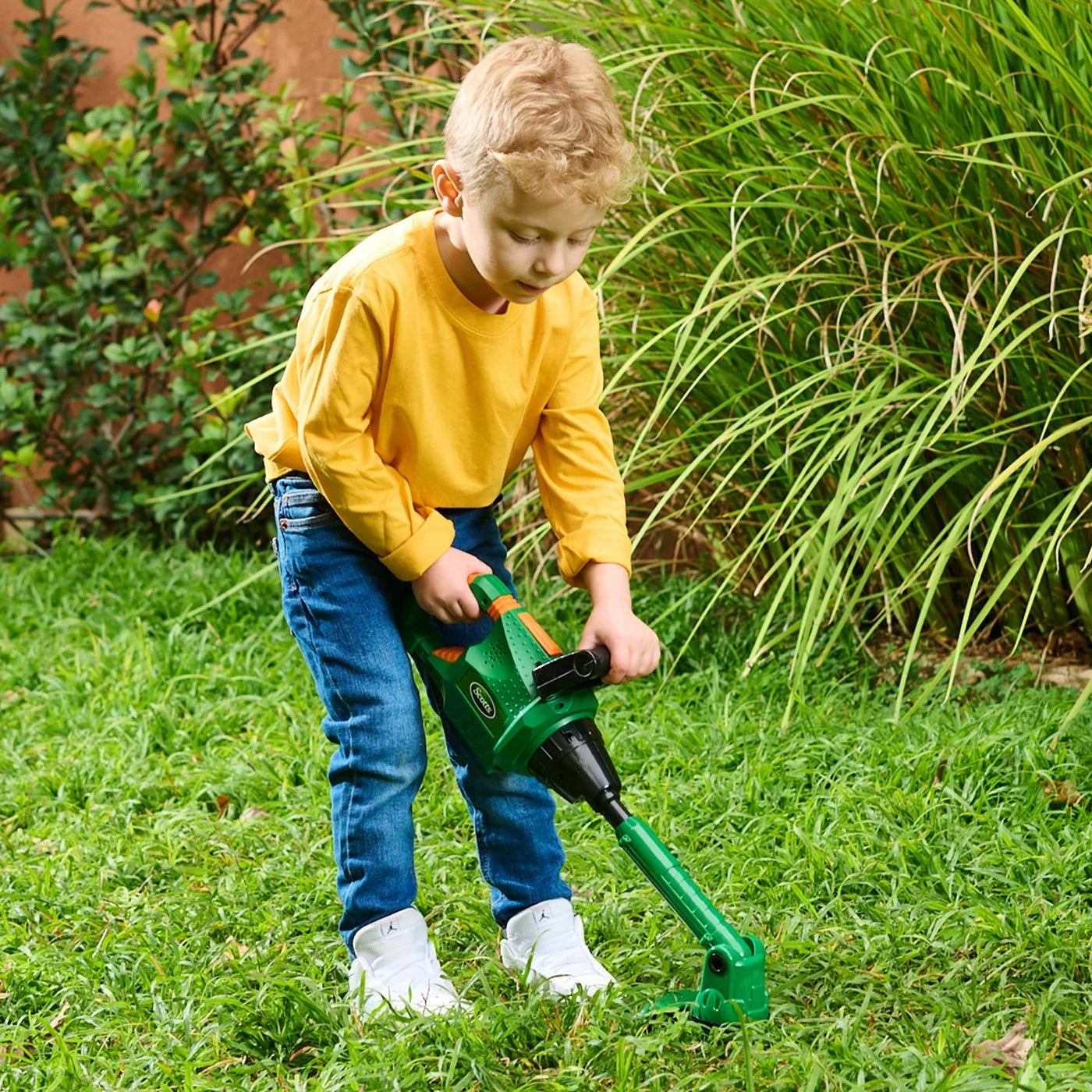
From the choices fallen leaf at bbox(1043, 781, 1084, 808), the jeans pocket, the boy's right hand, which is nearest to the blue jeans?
the jeans pocket

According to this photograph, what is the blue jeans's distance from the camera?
1.79 meters

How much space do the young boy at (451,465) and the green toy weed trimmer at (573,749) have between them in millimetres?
84

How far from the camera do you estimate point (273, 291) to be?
14.0 feet

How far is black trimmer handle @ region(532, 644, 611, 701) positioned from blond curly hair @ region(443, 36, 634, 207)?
0.51 metres

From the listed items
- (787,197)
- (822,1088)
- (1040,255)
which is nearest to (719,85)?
(787,197)

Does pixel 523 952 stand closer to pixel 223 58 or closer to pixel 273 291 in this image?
pixel 273 291

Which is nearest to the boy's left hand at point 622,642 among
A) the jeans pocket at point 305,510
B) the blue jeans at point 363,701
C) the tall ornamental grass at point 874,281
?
the blue jeans at point 363,701

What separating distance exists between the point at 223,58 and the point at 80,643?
6.35 feet

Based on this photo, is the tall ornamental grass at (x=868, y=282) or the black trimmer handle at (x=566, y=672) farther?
the tall ornamental grass at (x=868, y=282)

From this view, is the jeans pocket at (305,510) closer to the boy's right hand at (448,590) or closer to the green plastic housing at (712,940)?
the boy's right hand at (448,590)

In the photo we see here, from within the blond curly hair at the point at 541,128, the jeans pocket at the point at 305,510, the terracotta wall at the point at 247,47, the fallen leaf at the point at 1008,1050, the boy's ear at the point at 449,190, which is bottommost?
the fallen leaf at the point at 1008,1050

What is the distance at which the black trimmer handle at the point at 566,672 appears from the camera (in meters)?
1.61

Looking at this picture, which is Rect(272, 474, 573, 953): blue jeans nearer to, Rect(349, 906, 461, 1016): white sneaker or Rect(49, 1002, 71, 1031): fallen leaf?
Rect(349, 906, 461, 1016): white sneaker

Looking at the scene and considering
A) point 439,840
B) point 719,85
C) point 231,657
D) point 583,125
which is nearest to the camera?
point 583,125
